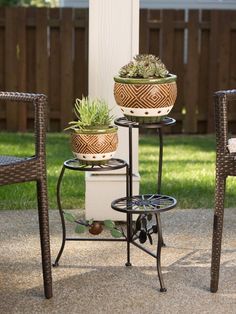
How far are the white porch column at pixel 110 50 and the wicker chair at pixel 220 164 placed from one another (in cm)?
98

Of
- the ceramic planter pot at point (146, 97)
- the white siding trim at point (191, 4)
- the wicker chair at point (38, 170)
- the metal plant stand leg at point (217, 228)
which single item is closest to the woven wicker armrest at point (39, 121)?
the wicker chair at point (38, 170)

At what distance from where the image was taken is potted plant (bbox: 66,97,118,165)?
12.4 ft

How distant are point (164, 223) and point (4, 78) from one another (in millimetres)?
3835

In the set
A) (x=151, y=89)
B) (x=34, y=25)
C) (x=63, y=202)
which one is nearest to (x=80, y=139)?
(x=151, y=89)

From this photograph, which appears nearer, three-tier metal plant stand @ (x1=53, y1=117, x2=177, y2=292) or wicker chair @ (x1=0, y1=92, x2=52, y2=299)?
wicker chair @ (x1=0, y1=92, x2=52, y2=299)

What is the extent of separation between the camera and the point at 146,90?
12.3 feet

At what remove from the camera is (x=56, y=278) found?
379 cm

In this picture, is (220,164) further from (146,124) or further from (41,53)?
(41,53)

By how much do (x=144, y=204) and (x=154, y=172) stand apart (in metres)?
2.39

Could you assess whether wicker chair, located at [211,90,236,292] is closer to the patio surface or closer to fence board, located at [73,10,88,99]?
the patio surface

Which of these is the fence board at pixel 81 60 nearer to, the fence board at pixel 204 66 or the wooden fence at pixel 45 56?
the wooden fence at pixel 45 56

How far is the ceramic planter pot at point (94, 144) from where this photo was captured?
3768 millimetres

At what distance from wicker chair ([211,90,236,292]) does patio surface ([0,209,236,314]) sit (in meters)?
0.13

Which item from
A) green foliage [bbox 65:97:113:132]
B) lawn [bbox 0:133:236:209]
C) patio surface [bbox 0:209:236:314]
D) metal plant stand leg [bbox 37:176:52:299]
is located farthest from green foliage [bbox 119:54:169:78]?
lawn [bbox 0:133:236:209]
